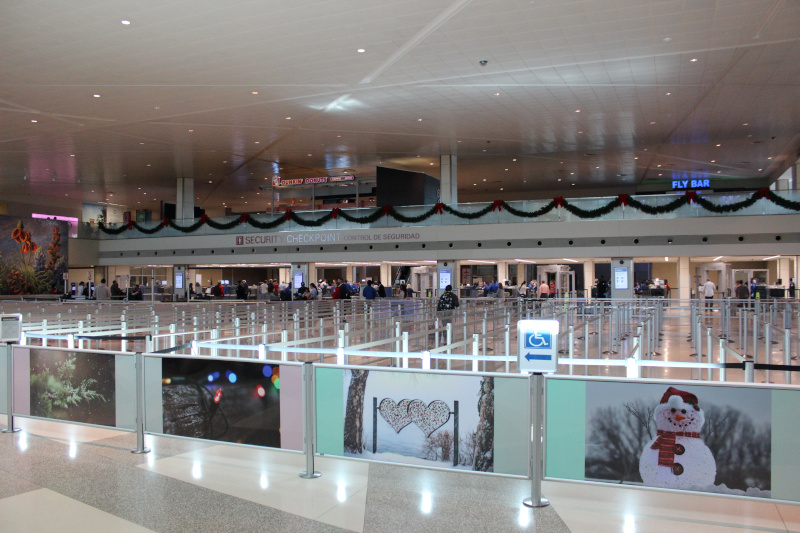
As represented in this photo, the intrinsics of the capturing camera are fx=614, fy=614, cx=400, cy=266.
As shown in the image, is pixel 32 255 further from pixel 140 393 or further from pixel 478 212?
pixel 140 393

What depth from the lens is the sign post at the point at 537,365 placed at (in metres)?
3.96

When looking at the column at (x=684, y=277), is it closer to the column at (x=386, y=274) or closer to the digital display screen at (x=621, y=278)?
the digital display screen at (x=621, y=278)

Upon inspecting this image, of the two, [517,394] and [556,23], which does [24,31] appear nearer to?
[556,23]

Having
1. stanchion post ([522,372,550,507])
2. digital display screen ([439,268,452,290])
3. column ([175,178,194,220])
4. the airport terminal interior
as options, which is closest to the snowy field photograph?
the airport terminal interior

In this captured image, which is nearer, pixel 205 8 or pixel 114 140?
pixel 205 8

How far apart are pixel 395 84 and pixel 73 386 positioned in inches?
515

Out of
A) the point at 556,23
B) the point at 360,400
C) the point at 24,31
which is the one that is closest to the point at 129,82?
the point at 24,31

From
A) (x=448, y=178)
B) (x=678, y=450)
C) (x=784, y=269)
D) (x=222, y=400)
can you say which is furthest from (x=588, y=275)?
(x=678, y=450)

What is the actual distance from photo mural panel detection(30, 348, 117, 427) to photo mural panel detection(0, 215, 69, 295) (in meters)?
30.3

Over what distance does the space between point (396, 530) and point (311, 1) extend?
34.3ft

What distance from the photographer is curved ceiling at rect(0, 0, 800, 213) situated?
12.3 metres

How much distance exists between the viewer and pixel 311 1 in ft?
38.0

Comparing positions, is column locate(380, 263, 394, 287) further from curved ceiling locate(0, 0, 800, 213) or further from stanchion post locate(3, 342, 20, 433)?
stanchion post locate(3, 342, 20, 433)

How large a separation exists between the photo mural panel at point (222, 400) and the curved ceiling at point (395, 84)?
350 inches
